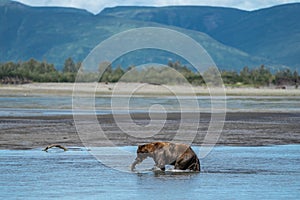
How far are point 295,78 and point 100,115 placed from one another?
236 ft

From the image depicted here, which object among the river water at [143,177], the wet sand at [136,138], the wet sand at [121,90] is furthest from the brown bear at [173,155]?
the wet sand at [121,90]

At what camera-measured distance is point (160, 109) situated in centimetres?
5028

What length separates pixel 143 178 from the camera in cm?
1922

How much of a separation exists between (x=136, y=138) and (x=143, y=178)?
10.2 meters

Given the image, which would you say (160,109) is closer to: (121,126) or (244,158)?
(121,126)

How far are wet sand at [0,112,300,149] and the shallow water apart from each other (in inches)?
146

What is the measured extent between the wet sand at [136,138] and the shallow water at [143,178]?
3706 millimetres

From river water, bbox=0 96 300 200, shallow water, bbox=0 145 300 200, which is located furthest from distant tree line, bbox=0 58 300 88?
shallow water, bbox=0 145 300 200

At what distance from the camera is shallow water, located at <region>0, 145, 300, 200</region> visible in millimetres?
17016

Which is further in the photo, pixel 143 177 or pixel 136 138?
pixel 136 138

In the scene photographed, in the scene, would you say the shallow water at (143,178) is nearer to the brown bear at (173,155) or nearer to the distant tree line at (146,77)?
the brown bear at (173,155)

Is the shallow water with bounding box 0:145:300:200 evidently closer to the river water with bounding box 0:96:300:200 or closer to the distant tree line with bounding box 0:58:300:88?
the river water with bounding box 0:96:300:200

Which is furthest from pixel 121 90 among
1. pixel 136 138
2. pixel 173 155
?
pixel 173 155

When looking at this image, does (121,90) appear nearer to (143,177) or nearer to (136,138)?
(136,138)
